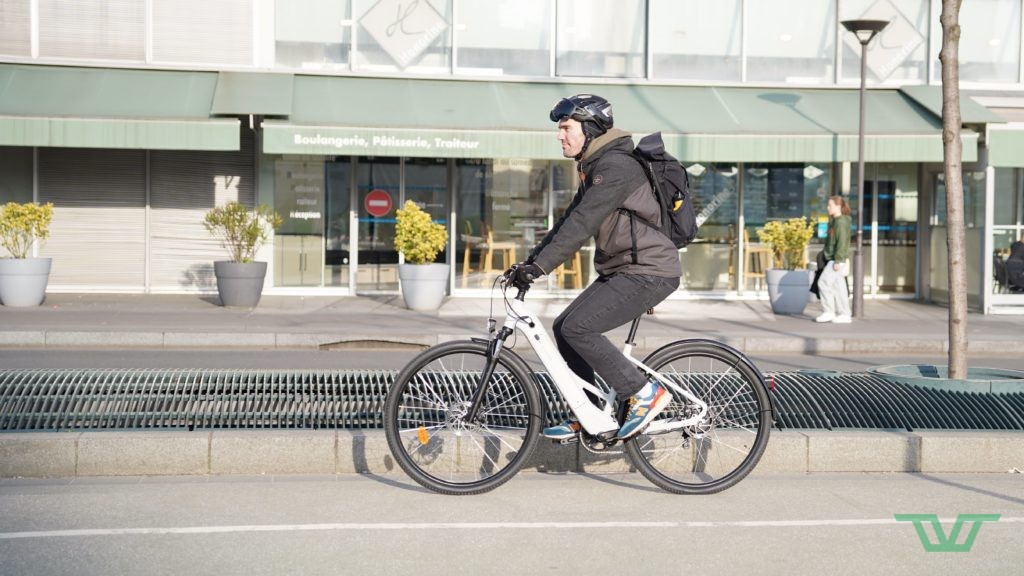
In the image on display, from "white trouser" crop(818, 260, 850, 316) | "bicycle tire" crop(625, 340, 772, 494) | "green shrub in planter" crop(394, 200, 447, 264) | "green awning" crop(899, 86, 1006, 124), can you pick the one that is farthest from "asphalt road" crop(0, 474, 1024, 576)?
"green awning" crop(899, 86, 1006, 124)

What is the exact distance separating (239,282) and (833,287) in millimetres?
8003

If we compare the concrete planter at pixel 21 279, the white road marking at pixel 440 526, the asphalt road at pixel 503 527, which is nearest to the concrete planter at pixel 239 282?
the concrete planter at pixel 21 279

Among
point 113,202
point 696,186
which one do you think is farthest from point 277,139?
point 696,186

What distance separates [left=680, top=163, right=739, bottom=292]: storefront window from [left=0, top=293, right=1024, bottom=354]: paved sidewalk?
1.62m

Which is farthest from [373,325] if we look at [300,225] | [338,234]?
[300,225]

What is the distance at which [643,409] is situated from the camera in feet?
20.2

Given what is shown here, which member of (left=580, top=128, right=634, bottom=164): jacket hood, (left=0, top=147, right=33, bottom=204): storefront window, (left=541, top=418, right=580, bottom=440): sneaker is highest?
(left=0, top=147, right=33, bottom=204): storefront window

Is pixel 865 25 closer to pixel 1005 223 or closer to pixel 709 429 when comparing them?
pixel 1005 223

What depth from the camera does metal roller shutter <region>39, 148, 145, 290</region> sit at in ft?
63.8

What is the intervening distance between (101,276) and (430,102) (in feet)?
18.8

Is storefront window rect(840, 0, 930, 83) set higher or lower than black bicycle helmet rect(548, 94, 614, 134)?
higher

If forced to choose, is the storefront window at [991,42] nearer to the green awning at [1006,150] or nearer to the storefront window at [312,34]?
the green awning at [1006,150]

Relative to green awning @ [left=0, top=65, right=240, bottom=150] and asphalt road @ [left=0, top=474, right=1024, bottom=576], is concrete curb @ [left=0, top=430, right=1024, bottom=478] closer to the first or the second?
asphalt road @ [left=0, top=474, right=1024, bottom=576]

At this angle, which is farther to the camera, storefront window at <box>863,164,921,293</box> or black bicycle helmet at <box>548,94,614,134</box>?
storefront window at <box>863,164,921,293</box>
